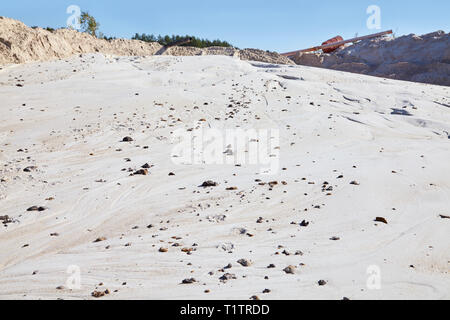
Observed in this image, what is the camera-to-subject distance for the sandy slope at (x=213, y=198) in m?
2.48

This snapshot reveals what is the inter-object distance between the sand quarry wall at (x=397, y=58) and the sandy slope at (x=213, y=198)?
13.0m

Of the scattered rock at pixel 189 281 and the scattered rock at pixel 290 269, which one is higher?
the scattered rock at pixel 290 269

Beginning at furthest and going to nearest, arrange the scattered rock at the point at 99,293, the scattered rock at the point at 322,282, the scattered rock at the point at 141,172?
the scattered rock at the point at 141,172, the scattered rock at the point at 322,282, the scattered rock at the point at 99,293

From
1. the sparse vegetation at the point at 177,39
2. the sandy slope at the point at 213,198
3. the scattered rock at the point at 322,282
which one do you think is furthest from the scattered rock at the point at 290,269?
the sparse vegetation at the point at 177,39

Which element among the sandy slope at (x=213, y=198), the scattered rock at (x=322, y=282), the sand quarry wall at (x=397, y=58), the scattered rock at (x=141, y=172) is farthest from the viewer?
the sand quarry wall at (x=397, y=58)

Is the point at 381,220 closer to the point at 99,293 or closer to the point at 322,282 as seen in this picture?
the point at 322,282

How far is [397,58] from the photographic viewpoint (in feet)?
72.2

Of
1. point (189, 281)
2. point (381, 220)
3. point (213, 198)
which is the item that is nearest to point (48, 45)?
point (213, 198)

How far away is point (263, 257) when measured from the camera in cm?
272

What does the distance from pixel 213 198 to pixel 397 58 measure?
22173 mm

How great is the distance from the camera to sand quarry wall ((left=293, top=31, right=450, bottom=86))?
63.4ft

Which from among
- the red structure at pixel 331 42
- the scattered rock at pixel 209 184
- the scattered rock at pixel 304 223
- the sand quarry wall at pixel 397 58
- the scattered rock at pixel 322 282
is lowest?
the scattered rock at pixel 322 282

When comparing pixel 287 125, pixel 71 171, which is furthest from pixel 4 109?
pixel 287 125

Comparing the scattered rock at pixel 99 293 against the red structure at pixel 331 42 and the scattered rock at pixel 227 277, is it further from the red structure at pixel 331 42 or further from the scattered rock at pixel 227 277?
the red structure at pixel 331 42
